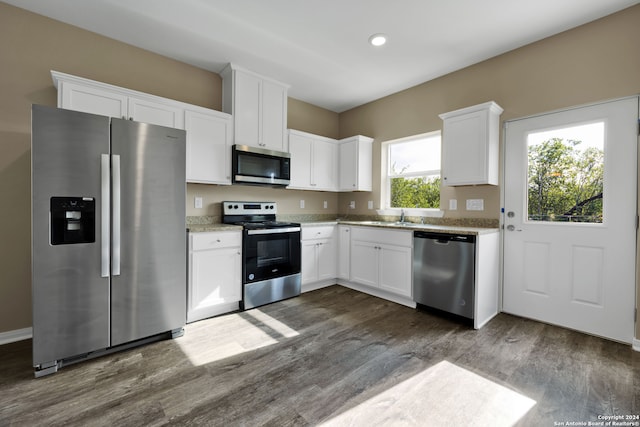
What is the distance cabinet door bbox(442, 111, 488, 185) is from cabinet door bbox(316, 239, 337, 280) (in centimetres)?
170

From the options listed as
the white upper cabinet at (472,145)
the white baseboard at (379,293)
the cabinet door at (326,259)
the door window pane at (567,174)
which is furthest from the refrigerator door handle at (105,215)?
the door window pane at (567,174)

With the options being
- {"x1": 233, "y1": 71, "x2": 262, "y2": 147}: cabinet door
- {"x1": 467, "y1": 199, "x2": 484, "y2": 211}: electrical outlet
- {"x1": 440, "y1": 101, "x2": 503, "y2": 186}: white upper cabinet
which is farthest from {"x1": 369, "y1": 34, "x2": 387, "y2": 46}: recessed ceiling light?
{"x1": 467, "y1": 199, "x2": 484, "y2": 211}: electrical outlet

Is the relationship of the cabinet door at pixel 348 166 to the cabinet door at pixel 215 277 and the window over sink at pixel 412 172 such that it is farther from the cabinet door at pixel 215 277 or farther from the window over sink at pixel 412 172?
the cabinet door at pixel 215 277

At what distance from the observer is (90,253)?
2068 mm

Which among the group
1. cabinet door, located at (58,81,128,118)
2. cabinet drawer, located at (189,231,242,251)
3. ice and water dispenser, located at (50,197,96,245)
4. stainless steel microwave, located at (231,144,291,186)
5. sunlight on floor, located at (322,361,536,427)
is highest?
cabinet door, located at (58,81,128,118)

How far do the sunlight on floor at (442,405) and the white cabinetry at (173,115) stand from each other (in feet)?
8.54

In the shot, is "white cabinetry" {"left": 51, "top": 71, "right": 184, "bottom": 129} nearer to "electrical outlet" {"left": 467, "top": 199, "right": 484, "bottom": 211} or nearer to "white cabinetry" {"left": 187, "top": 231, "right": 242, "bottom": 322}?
"white cabinetry" {"left": 187, "top": 231, "right": 242, "bottom": 322}

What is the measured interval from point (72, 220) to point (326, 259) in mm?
2740

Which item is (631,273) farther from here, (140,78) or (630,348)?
(140,78)

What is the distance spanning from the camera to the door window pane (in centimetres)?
254

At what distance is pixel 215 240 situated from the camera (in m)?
2.90

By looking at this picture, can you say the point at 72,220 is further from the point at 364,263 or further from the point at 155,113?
the point at 364,263

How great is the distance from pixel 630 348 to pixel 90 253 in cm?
427

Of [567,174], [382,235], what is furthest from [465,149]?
[382,235]
